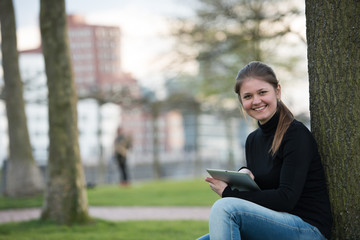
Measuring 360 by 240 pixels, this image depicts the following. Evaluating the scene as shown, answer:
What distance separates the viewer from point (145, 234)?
19.5 feet

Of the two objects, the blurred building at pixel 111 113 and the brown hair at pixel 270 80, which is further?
the blurred building at pixel 111 113

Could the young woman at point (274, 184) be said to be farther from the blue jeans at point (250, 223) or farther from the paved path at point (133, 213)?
the paved path at point (133, 213)

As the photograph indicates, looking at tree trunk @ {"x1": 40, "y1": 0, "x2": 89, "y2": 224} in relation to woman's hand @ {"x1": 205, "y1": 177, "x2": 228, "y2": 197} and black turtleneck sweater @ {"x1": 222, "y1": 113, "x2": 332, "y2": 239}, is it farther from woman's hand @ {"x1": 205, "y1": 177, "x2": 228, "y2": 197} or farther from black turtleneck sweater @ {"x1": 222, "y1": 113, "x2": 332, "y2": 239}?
black turtleneck sweater @ {"x1": 222, "y1": 113, "x2": 332, "y2": 239}

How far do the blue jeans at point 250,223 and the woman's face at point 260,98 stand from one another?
653mm

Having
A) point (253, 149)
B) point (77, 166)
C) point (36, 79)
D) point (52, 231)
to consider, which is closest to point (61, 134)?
point (77, 166)

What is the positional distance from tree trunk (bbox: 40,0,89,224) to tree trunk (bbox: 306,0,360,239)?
4.17 metres

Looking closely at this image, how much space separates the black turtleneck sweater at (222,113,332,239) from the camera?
2924 millimetres

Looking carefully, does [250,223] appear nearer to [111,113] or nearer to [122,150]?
[122,150]

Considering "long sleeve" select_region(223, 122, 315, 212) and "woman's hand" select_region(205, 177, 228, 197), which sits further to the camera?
"woman's hand" select_region(205, 177, 228, 197)

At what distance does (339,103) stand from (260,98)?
545 mm

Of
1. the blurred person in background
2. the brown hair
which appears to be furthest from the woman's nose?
A: the blurred person in background

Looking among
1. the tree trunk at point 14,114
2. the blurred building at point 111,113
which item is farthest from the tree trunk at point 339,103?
the tree trunk at point 14,114

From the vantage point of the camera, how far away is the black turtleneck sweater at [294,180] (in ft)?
9.59

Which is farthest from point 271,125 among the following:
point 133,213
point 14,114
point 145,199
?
point 14,114
